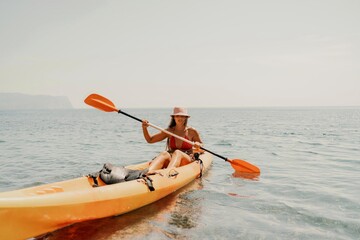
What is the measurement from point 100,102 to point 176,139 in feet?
6.48

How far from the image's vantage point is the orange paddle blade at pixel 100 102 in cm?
756

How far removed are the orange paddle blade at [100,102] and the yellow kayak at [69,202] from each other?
221cm

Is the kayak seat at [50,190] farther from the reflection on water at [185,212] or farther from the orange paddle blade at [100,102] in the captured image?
the orange paddle blade at [100,102]

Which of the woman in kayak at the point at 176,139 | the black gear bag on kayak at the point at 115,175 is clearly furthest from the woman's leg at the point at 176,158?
the black gear bag on kayak at the point at 115,175

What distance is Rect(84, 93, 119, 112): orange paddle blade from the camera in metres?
7.56

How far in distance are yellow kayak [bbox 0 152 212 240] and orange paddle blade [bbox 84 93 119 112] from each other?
87.1 inches

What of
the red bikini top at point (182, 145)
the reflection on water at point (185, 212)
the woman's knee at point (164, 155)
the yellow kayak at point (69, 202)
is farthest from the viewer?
the red bikini top at point (182, 145)

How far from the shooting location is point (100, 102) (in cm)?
756

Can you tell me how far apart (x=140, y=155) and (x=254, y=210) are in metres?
7.99

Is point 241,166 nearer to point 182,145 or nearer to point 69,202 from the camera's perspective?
point 182,145

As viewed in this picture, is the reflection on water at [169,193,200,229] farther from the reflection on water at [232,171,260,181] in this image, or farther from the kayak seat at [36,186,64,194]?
the reflection on water at [232,171,260,181]

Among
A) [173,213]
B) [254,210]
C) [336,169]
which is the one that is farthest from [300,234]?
[336,169]

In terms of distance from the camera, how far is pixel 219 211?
231 inches

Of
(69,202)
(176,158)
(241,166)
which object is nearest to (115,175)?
(69,202)
